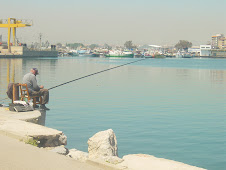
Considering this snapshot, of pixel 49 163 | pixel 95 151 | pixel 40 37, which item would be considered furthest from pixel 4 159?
pixel 40 37

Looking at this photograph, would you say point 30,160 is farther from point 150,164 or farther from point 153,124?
point 153,124

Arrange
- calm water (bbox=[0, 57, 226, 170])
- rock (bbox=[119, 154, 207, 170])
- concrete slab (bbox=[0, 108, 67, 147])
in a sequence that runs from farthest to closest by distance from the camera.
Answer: calm water (bbox=[0, 57, 226, 170])
concrete slab (bbox=[0, 108, 67, 147])
rock (bbox=[119, 154, 207, 170])

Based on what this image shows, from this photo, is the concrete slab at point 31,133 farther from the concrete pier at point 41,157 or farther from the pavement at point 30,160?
the pavement at point 30,160

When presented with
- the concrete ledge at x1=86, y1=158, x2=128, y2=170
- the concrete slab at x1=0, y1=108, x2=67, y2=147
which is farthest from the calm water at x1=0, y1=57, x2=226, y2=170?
the concrete ledge at x1=86, y1=158, x2=128, y2=170

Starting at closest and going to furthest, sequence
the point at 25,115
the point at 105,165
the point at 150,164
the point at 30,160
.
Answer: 1. the point at 105,165
2. the point at 30,160
3. the point at 150,164
4. the point at 25,115

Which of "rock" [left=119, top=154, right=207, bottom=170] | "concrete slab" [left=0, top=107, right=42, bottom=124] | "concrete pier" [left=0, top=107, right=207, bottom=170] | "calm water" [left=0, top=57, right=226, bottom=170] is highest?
"concrete slab" [left=0, top=107, right=42, bottom=124]

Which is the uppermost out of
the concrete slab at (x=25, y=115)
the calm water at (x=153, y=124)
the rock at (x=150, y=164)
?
the concrete slab at (x=25, y=115)

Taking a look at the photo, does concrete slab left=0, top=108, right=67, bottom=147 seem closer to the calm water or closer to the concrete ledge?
the concrete ledge

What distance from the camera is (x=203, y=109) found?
1845 centimetres

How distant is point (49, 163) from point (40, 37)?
7558 inches

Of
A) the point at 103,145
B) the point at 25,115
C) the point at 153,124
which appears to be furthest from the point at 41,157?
the point at 153,124

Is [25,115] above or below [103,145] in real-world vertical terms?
above

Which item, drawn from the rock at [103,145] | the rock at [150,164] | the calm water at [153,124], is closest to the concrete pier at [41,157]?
the rock at [150,164]

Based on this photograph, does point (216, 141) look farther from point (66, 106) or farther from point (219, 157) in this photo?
point (66, 106)
